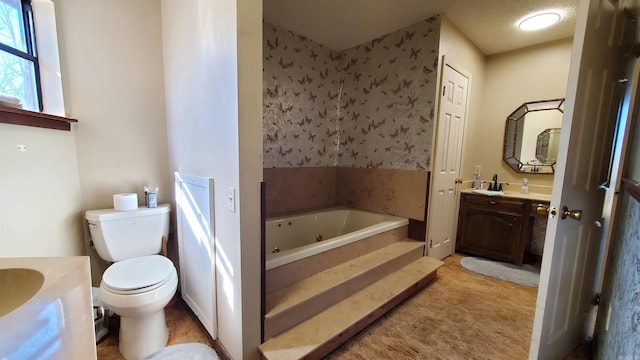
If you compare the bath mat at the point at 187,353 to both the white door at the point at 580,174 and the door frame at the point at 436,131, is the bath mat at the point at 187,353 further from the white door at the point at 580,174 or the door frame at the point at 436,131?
the door frame at the point at 436,131

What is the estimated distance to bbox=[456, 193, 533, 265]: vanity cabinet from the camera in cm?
256

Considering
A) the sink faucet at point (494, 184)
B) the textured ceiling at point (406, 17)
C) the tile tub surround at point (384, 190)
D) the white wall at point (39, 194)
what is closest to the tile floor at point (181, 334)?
the white wall at point (39, 194)

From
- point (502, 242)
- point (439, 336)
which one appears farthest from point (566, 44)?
point (439, 336)

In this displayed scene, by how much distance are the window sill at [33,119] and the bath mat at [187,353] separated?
145 cm

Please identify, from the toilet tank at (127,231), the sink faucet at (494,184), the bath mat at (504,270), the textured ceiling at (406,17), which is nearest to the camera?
the toilet tank at (127,231)

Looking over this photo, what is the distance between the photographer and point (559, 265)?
1.16m

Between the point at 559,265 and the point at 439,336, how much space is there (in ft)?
2.75

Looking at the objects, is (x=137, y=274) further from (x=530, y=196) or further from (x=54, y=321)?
(x=530, y=196)

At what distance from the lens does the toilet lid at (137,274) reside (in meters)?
1.29

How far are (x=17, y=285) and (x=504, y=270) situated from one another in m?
3.38

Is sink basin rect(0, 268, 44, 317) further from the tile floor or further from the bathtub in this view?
the bathtub

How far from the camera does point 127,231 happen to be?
1638 mm

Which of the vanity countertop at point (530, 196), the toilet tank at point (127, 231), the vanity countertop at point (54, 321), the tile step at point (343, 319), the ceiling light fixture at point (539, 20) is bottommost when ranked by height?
the tile step at point (343, 319)

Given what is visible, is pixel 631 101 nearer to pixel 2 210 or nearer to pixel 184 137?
pixel 184 137
